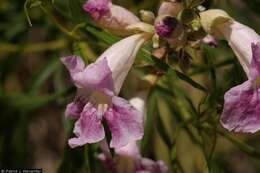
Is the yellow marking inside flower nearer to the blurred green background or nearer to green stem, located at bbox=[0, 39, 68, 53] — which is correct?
the blurred green background

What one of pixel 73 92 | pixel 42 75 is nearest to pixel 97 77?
pixel 73 92

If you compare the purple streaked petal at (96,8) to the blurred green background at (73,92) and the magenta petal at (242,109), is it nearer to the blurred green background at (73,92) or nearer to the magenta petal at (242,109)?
the blurred green background at (73,92)

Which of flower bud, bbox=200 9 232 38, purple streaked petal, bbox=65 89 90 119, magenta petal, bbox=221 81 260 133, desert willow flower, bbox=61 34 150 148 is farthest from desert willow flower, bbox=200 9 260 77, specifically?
purple streaked petal, bbox=65 89 90 119

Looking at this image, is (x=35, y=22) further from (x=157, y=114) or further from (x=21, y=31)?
(x=157, y=114)

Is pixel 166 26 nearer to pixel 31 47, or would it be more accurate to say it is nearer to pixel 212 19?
pixel 212 19

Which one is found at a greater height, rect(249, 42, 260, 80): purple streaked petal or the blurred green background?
rect(249, 42, 260, 80): purple streaked petal

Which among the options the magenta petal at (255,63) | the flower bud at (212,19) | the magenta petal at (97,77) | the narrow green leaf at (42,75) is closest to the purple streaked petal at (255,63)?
the magenta petal at (255,63)
